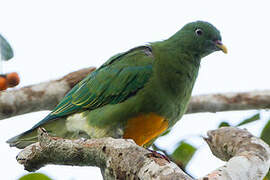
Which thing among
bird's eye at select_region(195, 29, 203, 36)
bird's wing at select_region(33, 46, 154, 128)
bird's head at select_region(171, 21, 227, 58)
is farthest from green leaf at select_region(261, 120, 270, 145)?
→ bird's eye at select_region(195, 29, 203, 36)

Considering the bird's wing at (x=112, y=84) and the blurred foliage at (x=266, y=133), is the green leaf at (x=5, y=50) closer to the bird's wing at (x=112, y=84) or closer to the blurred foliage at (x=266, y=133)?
the bird's wing at (x=112, y=84)

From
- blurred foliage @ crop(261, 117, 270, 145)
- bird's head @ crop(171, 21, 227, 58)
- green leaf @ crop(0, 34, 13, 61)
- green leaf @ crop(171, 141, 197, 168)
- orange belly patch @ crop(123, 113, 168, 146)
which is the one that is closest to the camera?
blurred foliage @ crop(261, 117, 270, 145)

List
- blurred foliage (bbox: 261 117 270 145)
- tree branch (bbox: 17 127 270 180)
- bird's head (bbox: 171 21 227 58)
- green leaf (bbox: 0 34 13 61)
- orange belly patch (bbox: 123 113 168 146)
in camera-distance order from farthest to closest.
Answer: bird's head (bbox: 171 21 227 58) < green leaf (bbox: 0 34 13 61) < orange belly patch (bbox: 123 113 168 146) < blurred foliage (bbox: 261 117 270 145) < tree branch (bbox: 17 127 270 180)

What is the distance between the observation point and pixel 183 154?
157 inches

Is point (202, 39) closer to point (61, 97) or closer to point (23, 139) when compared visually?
point (61, 97)

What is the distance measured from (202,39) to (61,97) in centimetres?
153

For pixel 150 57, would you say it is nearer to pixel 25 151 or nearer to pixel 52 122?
pixel 52 122

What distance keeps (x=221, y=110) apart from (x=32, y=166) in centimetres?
232

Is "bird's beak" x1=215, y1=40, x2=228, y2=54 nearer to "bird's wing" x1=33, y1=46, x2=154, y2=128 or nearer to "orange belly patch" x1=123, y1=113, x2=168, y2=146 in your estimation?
"bird's wing" x1=33, y1=46, x2=154, y2=128

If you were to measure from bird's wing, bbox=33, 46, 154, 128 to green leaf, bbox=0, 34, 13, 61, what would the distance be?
0.69 metres

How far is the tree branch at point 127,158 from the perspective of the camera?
2.06 meters

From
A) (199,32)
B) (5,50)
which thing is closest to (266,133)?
(199,32)

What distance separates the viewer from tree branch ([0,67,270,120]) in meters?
3.91

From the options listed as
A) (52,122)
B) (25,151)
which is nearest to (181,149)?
(52,122)
